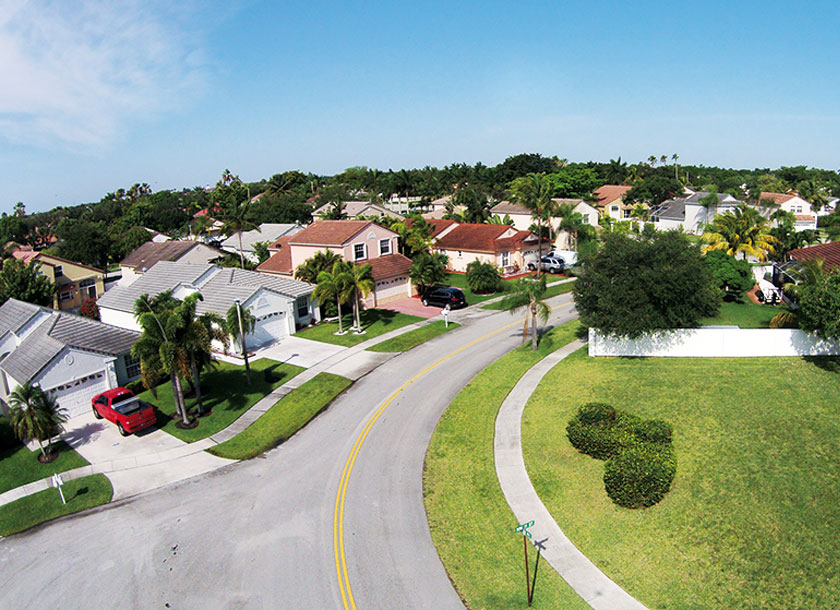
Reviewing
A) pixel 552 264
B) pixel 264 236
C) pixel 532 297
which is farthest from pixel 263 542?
pixel 264 236

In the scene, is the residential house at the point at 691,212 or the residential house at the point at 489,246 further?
the residential house at the point at 691,212

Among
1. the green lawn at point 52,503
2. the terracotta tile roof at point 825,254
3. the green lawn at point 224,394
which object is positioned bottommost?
the green lawn at point 52,503

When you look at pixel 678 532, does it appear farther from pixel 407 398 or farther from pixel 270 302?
pixel 270 302

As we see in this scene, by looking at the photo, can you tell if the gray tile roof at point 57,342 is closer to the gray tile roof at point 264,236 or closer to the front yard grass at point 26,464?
the front yard grass at point 26,464

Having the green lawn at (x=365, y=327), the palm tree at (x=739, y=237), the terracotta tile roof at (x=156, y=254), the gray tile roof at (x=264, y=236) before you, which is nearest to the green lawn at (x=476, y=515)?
the green lawn at (x=365, y=327)

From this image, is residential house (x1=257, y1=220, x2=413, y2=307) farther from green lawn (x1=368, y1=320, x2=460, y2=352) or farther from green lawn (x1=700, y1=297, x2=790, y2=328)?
green lawn (x1=700, y1=297, x2=790, y2=328)

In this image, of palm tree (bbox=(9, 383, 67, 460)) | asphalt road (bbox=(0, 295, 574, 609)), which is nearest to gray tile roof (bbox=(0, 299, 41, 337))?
palm tree (bbox=(9, 383, 67, 460))

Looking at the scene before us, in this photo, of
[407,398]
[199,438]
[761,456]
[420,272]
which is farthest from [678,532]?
[420,272]
